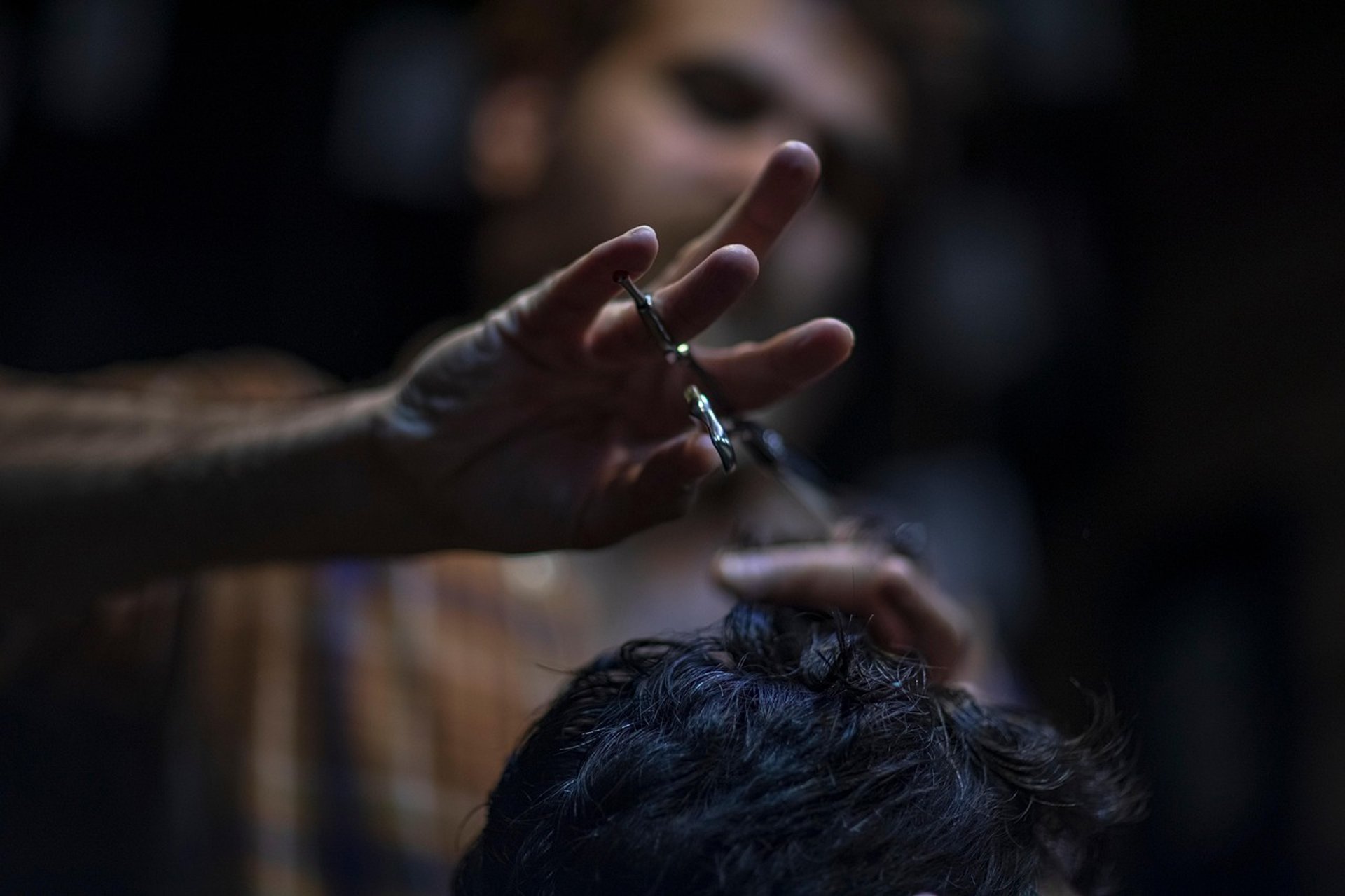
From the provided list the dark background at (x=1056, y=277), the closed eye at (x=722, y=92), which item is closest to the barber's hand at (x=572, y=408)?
the closed eye at (x=722, y=92)

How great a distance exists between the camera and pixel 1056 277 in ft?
10.5

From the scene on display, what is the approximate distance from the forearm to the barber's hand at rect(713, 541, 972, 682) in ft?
0.87

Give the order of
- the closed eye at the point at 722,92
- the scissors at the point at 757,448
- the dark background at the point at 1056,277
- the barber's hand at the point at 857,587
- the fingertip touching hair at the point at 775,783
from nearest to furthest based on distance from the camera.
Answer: the fingertip touching hair at the point at 775,783 → the scissors at the point at 757,448 → the barber's hand at the point at 857,587 → the closed eye at the point at 722,92 → the dark background at the point at 1056,277

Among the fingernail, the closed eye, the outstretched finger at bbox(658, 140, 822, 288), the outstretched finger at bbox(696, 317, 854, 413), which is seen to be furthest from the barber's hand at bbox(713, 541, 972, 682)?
the closed eye

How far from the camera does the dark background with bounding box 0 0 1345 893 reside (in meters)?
2.16

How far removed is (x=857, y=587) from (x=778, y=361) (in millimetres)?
183

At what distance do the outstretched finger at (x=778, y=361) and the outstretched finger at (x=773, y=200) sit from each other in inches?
2.4

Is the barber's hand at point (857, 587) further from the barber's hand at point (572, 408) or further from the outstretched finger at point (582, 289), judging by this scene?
the outstretched finger at point (582, 289)

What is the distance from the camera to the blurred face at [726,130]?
1173mm

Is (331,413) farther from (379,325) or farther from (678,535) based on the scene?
(379,325)

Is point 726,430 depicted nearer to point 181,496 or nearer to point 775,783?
point 775,783

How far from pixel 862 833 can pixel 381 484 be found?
0.42 m

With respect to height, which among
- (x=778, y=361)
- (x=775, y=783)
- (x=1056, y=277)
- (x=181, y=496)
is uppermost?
(x=778, y=361)

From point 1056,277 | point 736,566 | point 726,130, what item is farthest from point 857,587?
point 1056,277
